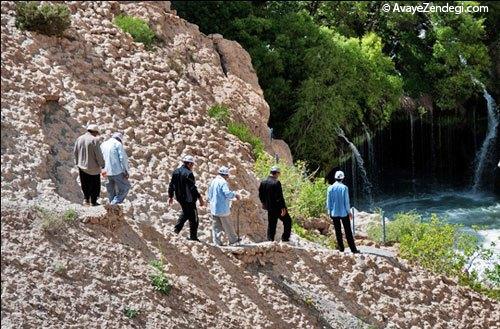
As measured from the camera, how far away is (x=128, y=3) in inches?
809

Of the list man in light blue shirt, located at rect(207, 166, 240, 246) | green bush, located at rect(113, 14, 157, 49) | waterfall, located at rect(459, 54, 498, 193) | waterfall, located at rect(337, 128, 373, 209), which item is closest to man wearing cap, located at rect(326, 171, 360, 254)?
man in light blue shirt, located at rect(207, 166, 240, 246)

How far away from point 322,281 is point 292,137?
386 inches

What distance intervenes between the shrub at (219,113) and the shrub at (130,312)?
6.87 metres

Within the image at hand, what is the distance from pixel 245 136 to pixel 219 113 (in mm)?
688

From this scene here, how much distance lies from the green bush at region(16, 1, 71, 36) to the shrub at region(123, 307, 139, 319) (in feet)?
23.6

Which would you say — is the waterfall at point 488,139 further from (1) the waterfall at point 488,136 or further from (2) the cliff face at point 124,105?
(2) the cliff face at point 124,105

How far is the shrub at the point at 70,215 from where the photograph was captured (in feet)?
44.0

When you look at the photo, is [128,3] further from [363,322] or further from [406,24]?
[406,24]

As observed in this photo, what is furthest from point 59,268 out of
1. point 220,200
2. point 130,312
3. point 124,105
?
point 124,105

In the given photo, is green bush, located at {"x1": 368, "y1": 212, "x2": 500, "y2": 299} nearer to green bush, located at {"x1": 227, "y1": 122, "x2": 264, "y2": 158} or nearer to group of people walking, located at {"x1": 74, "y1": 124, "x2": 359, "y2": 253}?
group of people walking, located at {"x1": 74, "y1": 124, "x2": 359, "y2": 253}

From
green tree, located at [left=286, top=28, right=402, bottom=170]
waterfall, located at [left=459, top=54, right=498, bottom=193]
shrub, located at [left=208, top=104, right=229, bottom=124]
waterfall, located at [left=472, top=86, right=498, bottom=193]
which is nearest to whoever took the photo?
shrub, located at [left=208, top=104, right=229, bottom=124]

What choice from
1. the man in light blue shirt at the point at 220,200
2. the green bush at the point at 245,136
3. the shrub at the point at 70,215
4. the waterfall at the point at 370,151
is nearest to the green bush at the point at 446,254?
the green bush at the point at 245,136

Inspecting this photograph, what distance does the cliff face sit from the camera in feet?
51.5

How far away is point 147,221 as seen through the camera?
1567 cm
